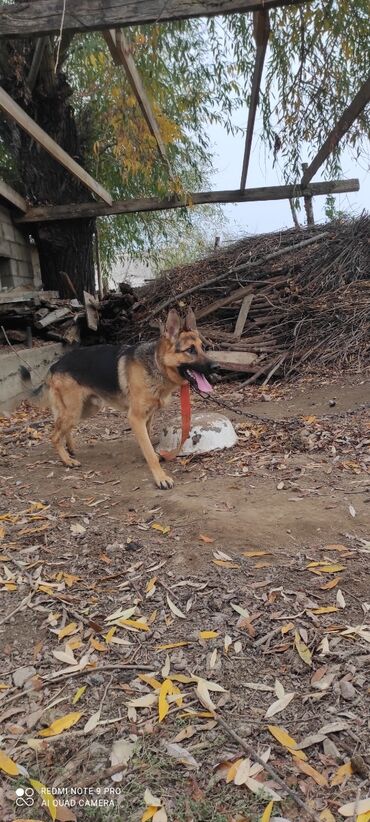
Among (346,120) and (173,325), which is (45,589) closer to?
(173,325)

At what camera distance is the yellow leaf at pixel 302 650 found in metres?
2.29

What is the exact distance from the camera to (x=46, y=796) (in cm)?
173

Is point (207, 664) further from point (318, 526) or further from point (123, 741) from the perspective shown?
point (318, 526)

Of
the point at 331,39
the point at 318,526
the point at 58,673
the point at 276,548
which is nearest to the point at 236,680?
the point at 58,673

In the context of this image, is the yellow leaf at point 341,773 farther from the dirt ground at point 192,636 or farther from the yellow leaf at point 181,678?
the yellow leaf at point 181,678

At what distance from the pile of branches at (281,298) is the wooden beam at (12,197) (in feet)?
10.7

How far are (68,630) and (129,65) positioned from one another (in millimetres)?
5435

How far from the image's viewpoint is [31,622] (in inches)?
106

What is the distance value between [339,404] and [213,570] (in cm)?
510

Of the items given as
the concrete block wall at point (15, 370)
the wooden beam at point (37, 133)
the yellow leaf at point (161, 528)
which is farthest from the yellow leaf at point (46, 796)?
the concrete block wall at point (15, 370)

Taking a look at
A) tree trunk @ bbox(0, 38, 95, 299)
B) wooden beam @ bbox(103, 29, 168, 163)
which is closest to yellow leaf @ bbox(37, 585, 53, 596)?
wooden beam @ bbox(103, 29, 168, 163)

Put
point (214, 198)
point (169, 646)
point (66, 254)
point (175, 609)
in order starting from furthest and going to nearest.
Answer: point (66, 254) < point (214, 198) < point (175, 609) < point (169, 646)

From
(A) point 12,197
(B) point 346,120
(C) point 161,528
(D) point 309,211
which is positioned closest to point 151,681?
(C) point 161,528

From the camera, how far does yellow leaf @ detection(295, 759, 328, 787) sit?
1731 mm
